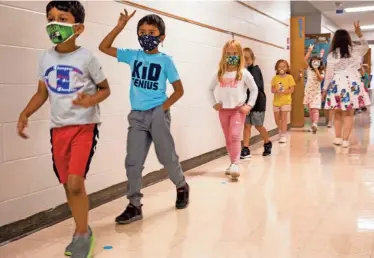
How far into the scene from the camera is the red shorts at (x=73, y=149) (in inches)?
90.4

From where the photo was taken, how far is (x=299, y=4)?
39.2ft

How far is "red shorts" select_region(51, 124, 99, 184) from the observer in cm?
230

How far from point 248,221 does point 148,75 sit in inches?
41.9

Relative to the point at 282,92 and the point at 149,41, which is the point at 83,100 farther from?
the point at 282,92

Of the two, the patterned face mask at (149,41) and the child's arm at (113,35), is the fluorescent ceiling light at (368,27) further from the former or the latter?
the child's arm at (113,35)

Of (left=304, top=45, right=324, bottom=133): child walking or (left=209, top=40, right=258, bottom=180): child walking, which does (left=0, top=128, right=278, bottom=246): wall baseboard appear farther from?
(left=304, top=45, right=324, bottom=133): child walking

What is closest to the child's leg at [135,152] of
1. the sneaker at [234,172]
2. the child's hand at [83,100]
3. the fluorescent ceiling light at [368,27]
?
the child's hand at [83,100]

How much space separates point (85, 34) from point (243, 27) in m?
3.47

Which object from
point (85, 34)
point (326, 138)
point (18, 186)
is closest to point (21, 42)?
point (85, 34)

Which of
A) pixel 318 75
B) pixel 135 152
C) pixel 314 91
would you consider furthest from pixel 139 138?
pixel 314 91

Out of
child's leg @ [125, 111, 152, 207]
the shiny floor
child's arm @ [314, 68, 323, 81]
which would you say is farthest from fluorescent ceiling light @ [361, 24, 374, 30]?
child's leg @ [125, 111, 152, 207]

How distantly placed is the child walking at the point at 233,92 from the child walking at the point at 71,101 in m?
2.06

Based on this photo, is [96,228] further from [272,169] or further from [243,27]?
[243,27]

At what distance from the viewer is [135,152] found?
3.00 meters
